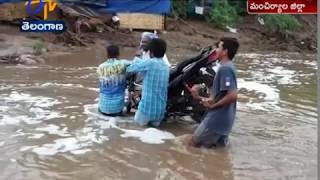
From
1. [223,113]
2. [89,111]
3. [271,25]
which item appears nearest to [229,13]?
[271,25]

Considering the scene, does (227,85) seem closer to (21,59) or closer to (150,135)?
(150,135)

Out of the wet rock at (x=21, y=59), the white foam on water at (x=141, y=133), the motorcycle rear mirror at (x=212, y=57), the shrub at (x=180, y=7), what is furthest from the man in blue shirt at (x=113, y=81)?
the shrub at (x=180, y=7)

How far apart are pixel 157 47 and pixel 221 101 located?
147cm

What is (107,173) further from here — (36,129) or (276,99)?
(276,99)

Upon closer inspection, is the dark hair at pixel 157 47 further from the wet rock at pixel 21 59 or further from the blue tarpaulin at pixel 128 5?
the blue tarpaulin at pixel 128 5

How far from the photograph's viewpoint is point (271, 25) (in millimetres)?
27359

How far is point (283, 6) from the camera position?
4.32 metres

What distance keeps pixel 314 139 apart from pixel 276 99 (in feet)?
10.6

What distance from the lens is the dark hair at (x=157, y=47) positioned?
26.3ft

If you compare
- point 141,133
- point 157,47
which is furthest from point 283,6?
point 141,133

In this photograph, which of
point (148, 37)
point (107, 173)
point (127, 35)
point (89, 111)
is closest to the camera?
point (107, 173)

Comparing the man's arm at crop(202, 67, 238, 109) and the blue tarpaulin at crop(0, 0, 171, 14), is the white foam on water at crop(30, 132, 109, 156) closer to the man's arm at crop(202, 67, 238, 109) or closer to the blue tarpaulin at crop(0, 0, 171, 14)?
the man's arm at crop(202, 67, 238, 109)

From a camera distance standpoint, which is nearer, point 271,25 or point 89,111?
point 89,111

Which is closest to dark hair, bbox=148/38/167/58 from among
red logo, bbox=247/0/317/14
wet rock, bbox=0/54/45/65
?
red logo, bbox=247/0/317/14
